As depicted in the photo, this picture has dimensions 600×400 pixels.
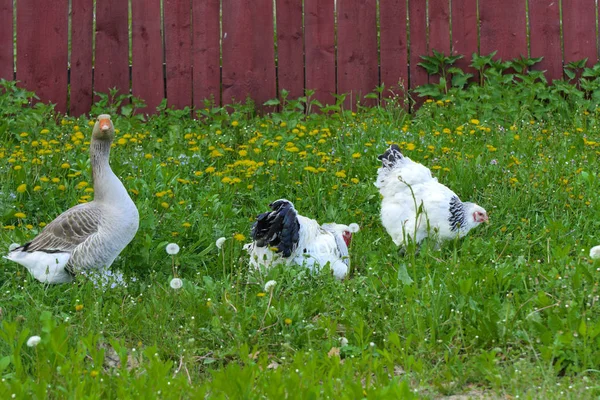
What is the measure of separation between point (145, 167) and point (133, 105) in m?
1.99

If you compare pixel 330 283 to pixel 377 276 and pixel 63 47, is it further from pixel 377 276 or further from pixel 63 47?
pixel 63 47

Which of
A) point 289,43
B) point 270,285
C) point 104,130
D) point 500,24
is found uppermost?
point 500,24

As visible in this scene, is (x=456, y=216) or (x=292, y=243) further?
(x=456, y=216)

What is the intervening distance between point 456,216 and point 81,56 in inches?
177

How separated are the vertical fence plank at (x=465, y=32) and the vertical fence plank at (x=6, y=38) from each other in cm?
411

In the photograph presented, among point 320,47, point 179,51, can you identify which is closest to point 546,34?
point 320,47

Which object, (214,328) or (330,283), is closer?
(214,328)

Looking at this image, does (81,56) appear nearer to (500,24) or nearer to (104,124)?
(104,124)

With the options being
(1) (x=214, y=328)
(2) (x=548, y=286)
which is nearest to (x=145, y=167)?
(1) (x=214, y=328)

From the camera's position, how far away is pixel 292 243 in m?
5.27

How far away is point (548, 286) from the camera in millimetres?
4672

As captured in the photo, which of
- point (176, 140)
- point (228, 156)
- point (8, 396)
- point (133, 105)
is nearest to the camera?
point (8, 396)

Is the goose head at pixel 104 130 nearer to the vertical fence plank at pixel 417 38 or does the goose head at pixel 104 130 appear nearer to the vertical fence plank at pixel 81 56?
the vertical fence plank at pixel 81 56

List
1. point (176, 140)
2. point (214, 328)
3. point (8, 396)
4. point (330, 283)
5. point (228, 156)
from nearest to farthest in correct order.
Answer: point (8, 396)
point (214, 328)
point (330, 283)
point (228, 156)
point (176, 140)
